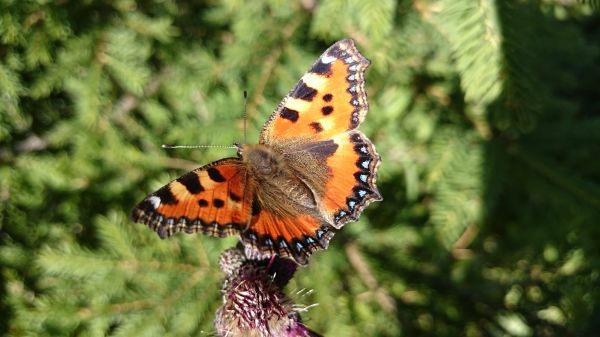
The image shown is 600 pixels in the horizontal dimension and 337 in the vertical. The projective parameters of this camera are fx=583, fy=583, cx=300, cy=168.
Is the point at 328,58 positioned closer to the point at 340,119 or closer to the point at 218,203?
the point at 340,119

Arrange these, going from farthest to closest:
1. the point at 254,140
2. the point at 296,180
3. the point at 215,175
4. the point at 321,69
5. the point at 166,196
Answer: the point at 254,140 < the point at 296,180 < the point at 321,69 < the point at 215,175 < the point at 166,196

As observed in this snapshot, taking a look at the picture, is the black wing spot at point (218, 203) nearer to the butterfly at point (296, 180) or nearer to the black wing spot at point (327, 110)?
the butterfly at point (296, 180)

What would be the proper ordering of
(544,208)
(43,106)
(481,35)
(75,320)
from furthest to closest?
1. (544,208)
2. (43,106)
3. (75,320)
4. (481,35)

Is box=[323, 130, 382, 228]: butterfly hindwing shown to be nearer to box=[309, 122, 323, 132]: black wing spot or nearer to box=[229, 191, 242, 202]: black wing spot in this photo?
box=[309, 122, 323, 132]: black wing spot

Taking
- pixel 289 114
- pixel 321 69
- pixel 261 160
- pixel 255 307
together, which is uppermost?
pixel 321 69

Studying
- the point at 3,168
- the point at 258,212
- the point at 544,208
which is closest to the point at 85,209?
the point at 3,168

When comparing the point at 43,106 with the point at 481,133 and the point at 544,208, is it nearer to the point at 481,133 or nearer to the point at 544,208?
the point at 481,133

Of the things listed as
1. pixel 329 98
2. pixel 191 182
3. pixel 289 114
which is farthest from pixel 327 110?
pixel 191 182

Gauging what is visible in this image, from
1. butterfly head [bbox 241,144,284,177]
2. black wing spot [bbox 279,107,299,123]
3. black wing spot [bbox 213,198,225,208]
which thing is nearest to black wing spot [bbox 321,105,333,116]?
black wing spot [bbox 279,107,299,123]
